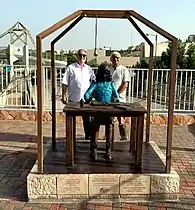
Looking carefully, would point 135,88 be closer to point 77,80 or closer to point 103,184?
point 77,80

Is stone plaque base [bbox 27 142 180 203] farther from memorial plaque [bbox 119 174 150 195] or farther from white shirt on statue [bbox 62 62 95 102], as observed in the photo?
white shirt on statue [bbox 62 62 95 102]

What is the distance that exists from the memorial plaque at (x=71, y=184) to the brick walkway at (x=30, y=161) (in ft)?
0.62

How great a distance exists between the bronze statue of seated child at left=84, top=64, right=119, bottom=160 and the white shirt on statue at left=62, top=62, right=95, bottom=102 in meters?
0.89

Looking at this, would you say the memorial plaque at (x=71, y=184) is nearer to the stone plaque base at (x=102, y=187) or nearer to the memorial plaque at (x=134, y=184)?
the stone plaque base at (x=102, y=187)

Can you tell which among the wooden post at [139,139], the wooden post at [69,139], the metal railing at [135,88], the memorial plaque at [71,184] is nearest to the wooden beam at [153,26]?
the wooden post at [139,139]

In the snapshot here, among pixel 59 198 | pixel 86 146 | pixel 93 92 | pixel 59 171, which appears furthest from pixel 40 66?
pixel 86 146

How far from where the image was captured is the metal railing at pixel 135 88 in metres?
7.41

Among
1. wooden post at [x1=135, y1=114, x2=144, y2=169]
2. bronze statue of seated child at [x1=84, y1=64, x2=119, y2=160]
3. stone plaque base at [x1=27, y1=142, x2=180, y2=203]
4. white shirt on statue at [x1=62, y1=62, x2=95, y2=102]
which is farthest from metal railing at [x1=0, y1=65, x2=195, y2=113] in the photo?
stone plaque base at [x1=27, y1=142, x2=180, y2=203]

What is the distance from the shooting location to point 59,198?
3438mm

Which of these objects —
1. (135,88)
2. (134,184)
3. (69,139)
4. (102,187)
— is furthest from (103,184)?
(135,88)

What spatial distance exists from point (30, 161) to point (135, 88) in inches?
147

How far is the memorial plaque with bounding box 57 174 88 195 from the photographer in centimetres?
342

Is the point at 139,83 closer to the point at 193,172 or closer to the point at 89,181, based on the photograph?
the point at 193,172

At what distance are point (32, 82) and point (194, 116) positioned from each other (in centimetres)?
409
